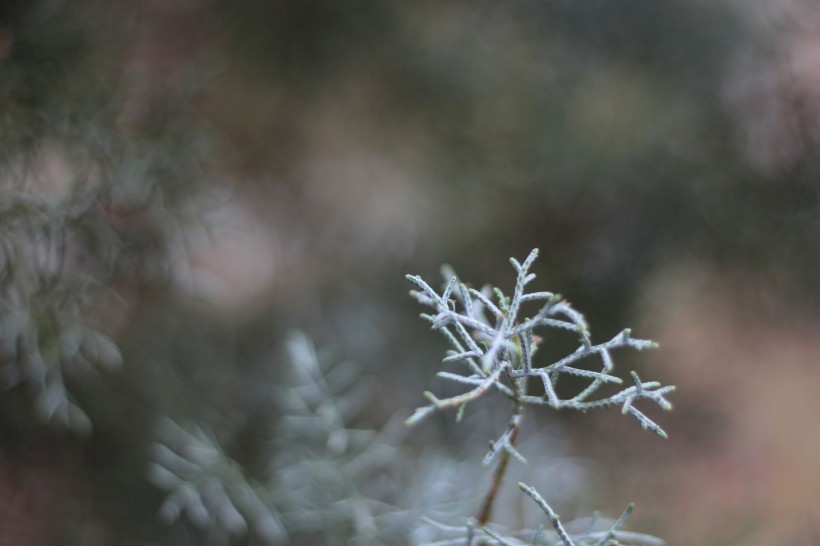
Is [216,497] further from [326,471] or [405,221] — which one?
[405,221]

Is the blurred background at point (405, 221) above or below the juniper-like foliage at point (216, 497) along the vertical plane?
above

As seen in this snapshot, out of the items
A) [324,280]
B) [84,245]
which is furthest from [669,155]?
[84,245]

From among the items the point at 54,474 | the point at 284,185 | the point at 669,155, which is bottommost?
the point at 54,474

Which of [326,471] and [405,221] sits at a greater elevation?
[405,221]

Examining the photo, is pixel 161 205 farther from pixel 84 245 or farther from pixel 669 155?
pixel 669 155

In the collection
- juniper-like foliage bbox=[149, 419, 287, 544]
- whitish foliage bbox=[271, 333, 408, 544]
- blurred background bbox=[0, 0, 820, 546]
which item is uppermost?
blurred background bbox=[0, 0, 820, 546]

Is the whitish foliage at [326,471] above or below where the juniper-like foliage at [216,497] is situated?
above

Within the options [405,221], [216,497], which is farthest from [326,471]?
[405,221]

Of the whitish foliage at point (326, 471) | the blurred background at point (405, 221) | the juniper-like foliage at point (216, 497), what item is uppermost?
the blurred background at point (405, 221)
